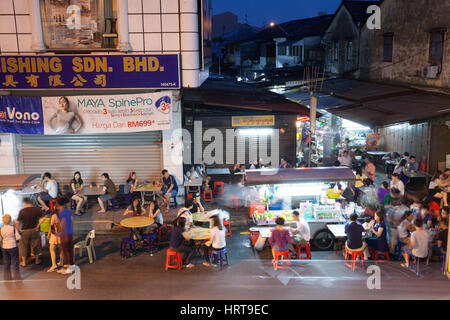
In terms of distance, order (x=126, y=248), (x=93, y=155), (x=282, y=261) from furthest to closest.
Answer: (x=93, y=155) < (x=126, y=248) < (x=282, y=261)

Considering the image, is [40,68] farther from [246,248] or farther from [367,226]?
[367,226]

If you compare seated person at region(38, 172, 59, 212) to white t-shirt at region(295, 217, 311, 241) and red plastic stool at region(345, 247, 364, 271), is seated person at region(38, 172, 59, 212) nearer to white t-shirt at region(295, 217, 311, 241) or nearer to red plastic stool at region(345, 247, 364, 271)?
white t-shirt at region(295, 217, 311, 241)

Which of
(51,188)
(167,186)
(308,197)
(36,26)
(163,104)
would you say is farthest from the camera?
(167,186)

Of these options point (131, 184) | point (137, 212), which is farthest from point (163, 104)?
point (137, 212)

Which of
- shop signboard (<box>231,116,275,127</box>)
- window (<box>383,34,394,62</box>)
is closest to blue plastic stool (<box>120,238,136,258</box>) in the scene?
shop signboard (<box>231,116,275,127</box>)

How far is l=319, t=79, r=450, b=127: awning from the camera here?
50.3 ft

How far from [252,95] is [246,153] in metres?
2.77

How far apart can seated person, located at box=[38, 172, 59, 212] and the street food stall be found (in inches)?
15.7

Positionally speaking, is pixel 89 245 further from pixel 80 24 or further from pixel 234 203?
pixel 80 24

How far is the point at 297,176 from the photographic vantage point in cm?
1122

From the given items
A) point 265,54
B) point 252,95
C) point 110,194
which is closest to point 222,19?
point 265,54

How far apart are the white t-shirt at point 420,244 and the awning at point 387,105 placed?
22.1 feet

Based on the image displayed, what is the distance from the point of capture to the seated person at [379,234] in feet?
32.4

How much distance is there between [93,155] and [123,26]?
→ 16.5ft
